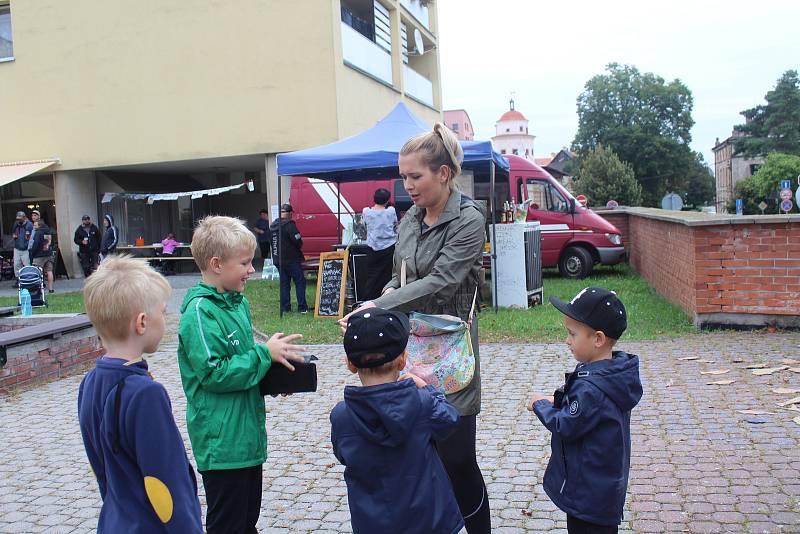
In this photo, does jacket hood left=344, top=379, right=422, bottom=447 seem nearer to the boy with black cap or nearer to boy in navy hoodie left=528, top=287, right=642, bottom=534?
the boy with black cap

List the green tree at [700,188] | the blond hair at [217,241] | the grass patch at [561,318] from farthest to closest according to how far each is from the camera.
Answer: the green tree at [700,188] < the grass patch at [561,318] < the blond hair at [217,241]

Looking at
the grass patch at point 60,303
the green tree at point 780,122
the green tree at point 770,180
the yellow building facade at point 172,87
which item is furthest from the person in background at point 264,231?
the green tree at point 780,122

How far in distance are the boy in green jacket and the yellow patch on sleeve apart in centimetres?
60

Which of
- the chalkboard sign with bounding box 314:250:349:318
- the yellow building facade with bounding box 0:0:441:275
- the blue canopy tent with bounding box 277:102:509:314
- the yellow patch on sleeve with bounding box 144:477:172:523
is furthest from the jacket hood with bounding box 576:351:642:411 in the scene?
the yellow building facade with bounding box 0:0:441:275

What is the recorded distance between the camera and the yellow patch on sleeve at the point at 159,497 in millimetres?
2160

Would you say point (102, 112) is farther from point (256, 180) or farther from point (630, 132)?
Result: point (630, 132)

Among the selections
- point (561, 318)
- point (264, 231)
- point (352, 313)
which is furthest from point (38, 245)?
point (352, 313)

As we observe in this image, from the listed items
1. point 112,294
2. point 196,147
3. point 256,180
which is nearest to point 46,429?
point 112,294

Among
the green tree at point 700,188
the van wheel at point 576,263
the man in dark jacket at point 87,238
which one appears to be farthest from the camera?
the green tree at point 700,188

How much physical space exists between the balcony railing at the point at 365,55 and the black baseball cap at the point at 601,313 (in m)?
18.7

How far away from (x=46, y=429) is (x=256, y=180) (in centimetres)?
2086

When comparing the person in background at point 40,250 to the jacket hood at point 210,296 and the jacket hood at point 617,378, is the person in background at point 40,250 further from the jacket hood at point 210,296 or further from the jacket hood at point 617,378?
the jacket hood at point 617,378

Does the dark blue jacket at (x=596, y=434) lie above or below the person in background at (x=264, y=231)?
below

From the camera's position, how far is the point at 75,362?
859cm
